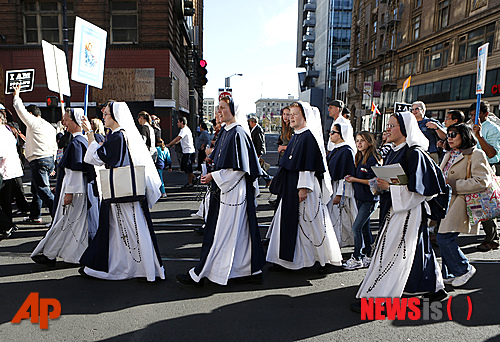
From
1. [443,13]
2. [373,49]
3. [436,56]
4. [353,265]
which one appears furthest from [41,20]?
[373,49]

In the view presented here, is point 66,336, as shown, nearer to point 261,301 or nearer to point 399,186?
point 261,301

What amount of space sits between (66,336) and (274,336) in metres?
1.78

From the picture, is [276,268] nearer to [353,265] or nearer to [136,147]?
[353,265]

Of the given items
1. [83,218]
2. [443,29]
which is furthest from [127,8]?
[443,29]

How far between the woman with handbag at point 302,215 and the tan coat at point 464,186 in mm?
1348

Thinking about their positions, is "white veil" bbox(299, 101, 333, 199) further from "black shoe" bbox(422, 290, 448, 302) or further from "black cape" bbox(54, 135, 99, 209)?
"black cape" bbox(54, 135, 99, 209)

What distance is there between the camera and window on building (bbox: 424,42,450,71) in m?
29.0

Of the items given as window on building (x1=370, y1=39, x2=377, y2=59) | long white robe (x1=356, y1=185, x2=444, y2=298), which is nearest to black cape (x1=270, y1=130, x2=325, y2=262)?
long white robe (x1=356, y1=185, x2=444, y2=298)

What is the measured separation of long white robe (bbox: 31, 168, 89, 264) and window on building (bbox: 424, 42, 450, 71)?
3090 centimetres

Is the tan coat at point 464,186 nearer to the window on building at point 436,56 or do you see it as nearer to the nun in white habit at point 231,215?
the nun in white habit at point 231,215

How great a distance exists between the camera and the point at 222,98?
426cm

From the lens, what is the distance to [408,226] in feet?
11.6

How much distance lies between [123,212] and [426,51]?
114ft

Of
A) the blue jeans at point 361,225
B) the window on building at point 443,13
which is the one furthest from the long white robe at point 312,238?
the window on building at point 443,13
